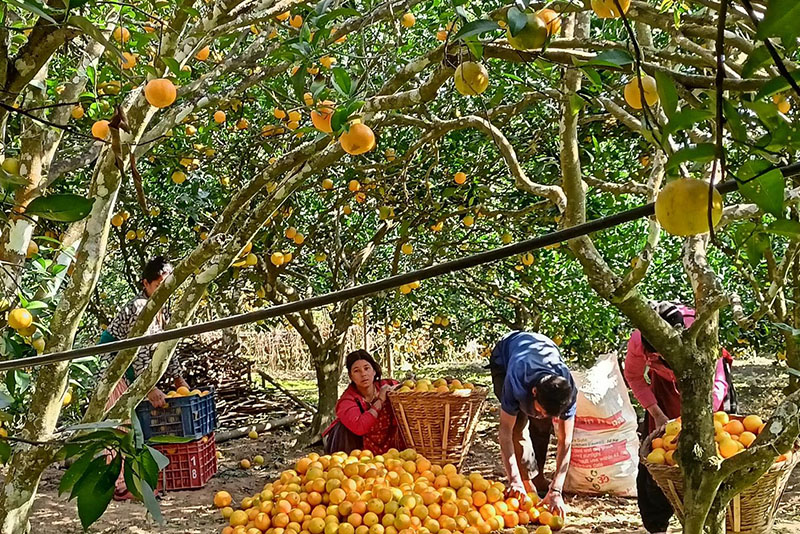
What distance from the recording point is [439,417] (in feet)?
14.1

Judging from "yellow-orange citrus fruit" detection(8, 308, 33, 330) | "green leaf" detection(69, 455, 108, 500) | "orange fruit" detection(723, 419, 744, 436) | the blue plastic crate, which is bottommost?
"orange fruit" detection(723, 419, 744, 436)

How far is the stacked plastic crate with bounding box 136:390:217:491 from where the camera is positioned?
4.76 meters

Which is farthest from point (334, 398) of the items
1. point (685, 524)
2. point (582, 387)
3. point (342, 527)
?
point (685, 524)

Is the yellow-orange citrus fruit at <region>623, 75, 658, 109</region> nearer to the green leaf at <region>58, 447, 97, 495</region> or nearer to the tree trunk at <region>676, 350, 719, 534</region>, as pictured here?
the tree trunk at <region>676, 350, 719, 534</region>

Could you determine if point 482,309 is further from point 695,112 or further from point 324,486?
point 695,112

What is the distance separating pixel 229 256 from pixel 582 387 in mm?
2874

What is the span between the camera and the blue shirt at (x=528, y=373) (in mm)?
3857

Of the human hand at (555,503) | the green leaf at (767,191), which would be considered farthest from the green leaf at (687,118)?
the human hand at (555,503)

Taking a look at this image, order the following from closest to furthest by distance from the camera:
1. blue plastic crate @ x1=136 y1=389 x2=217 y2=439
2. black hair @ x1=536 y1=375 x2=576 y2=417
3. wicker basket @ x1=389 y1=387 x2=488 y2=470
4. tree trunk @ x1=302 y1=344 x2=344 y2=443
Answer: black hair @ x1=536 y1=375 x2=576 y2=417 → wicker basket @ x1=389 y1=387 x2=488 y2=470 → blue plastic crate @ x1=136 y1=389 x2=217 y2=439 → tree trunk @ x1=302 y1=344 x2=344 y2=443

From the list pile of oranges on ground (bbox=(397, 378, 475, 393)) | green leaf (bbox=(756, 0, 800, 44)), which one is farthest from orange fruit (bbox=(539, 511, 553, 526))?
green leaf (bbox=(756, 0, 800, 44))

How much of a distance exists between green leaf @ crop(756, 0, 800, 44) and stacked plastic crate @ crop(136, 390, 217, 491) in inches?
184

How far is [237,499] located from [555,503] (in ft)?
7.19

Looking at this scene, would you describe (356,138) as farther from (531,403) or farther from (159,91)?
(531,403)

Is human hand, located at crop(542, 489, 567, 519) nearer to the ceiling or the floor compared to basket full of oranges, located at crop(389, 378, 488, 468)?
nearer to the floor
